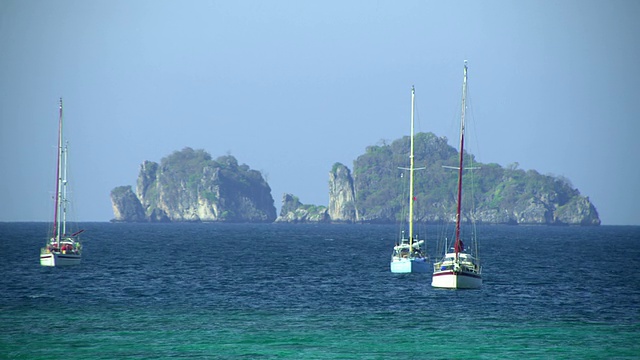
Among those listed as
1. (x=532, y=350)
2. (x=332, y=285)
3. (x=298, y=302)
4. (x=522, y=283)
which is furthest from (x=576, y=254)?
(x=532, y=350)

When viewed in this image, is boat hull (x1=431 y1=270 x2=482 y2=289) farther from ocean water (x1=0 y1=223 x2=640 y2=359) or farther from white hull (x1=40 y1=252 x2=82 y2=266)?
white hull (x1=40 y1=252 x2=82 y2=266)

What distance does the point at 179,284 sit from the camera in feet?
271

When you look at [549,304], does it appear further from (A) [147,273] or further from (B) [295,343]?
(A) [147,273]

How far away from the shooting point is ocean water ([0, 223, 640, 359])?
156ft

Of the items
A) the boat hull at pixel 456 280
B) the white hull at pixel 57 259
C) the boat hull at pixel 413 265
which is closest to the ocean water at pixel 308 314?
the boat hull at pixel 456 280

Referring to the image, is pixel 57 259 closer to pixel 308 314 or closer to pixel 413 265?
pixel 413 265

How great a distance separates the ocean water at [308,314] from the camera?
47.6 metres

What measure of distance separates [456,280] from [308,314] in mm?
16280

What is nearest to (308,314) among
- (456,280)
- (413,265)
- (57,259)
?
(456,280)

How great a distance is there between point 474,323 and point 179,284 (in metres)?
33.2

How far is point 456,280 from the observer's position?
73.1m

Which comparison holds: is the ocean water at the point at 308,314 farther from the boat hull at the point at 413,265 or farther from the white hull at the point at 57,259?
the white hull at the point at 57,259

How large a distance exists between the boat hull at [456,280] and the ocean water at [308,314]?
71 cm

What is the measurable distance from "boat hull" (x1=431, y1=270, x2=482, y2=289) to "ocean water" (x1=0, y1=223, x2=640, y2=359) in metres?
0.71
